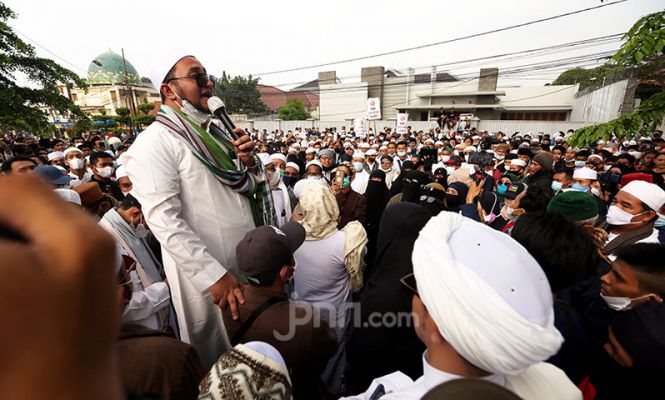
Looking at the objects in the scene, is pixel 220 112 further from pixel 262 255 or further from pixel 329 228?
pixel 329 228

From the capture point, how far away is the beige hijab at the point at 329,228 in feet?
9.70

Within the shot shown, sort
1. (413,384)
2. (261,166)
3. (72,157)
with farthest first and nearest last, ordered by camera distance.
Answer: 1. (72,157)
2. (261,166)
3. (413,384)

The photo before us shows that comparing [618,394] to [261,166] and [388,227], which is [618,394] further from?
[261,166]

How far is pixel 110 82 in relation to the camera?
140ft

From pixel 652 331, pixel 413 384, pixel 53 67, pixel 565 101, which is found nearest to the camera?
pixel 413 384

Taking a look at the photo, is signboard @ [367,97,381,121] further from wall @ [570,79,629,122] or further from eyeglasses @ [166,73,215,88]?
eyeglasses @ [166,73,215,88]

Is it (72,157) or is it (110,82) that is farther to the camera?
(110,82)

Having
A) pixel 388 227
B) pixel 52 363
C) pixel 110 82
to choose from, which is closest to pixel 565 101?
pixel 388 227

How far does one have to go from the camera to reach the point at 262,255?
1.78 metres

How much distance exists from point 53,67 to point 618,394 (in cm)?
1831

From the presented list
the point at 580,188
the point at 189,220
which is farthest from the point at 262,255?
the point at 580,188

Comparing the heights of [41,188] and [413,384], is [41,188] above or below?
above

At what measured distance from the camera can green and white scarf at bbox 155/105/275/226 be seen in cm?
184

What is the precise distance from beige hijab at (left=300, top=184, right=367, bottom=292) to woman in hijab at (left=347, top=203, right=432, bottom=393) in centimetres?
48
